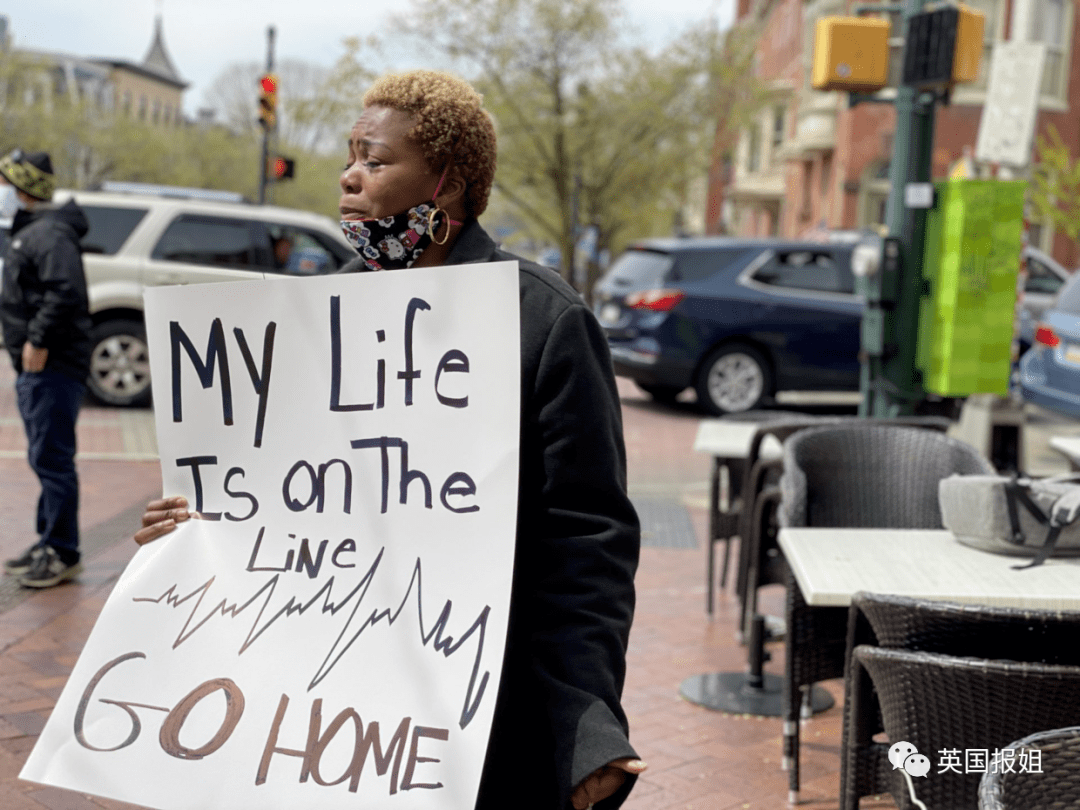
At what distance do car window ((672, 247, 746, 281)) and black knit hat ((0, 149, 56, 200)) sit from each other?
26.7 ft

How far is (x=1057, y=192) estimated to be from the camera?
69.4 ft

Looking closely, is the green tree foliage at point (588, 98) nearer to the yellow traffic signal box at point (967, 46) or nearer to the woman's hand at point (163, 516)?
the yellow traffic signal box at point (967, 46)

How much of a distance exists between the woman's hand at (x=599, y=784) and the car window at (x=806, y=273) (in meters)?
12.0

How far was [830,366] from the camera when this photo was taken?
13.3 metres

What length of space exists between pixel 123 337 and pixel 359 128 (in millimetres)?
10283

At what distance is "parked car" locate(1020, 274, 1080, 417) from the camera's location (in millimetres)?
10391

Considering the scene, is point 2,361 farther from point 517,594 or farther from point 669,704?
point 517,594

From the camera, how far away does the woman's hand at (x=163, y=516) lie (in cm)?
191

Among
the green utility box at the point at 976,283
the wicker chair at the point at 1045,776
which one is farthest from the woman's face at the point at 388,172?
the green utility box at the point at 976,283

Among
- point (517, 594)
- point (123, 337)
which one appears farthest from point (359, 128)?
point (123, 337)

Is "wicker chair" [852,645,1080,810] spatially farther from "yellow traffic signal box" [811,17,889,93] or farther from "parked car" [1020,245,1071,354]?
"parked car" [1020,245,1071,354]

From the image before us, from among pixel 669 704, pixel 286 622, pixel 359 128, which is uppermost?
pixel 359 128

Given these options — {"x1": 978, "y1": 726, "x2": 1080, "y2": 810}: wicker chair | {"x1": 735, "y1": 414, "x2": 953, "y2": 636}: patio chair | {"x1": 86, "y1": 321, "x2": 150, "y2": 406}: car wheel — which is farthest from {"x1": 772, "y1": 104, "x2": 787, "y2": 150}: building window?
{"x1": 978, "y1": 726, "x2": 1080, "y2": 810}: wicker chair

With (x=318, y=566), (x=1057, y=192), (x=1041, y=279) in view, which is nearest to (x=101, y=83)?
(x=1057, y=192)
